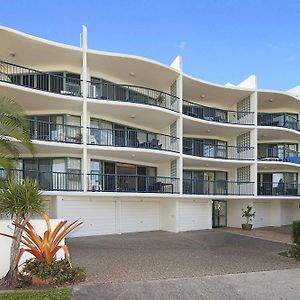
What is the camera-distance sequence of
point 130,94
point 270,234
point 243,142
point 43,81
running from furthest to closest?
point 243,142
point 130,94
point 270,234
point 43,81

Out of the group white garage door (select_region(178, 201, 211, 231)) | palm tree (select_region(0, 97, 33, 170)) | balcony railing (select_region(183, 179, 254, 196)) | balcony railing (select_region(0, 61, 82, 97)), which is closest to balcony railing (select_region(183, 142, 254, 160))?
balcony railing (select_region(183, 179, 254, 196))

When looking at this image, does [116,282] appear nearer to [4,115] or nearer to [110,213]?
[4,115]

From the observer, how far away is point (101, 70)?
834 inches

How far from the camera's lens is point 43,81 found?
65.9 feet

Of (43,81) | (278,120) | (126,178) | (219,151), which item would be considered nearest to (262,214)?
(219,151)

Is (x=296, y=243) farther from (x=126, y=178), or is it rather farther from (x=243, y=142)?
(x=243, y=142)

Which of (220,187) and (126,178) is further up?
(126,178)

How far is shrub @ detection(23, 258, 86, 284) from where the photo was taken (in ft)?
28.2

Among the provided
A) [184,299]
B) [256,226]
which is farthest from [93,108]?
[256,226]

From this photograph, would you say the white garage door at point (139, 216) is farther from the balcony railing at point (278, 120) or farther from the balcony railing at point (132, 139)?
the balcony railing at point (278, 120)

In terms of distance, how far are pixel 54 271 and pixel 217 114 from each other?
70.7ft

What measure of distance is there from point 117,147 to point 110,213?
4.61 meters

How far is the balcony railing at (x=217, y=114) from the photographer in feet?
84.5

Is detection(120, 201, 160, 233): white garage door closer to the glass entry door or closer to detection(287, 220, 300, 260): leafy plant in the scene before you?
the glass entry door
